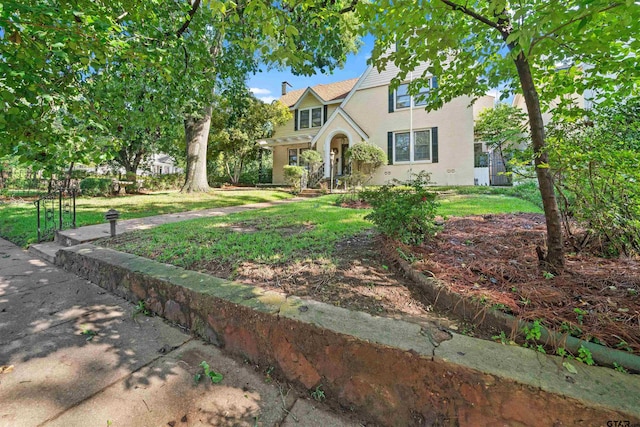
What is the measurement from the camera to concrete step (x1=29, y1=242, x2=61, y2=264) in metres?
4.77

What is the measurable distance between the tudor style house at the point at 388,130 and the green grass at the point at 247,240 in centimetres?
955

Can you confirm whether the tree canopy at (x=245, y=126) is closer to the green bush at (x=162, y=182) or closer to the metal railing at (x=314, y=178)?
the green bush at (x=162, y=182)

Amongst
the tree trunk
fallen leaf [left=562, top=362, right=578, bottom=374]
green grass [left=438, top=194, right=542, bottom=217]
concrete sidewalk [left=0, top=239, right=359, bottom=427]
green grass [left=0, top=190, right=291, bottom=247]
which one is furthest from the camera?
green grass [left=0, top=190, right=291, bottom=247]

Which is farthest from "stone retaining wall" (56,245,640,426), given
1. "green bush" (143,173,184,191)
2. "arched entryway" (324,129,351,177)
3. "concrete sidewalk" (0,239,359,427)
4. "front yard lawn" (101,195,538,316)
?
"green bush" (143,173,184,191)

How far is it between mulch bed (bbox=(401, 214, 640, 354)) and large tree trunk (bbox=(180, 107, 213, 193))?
474 inches

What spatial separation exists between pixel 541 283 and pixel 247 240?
337 cm

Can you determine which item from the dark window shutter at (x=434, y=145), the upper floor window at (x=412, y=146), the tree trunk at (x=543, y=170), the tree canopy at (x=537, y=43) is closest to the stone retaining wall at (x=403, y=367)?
the tree trunk at (x=543, y=170)

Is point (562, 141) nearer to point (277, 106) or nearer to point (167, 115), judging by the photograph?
point (167, 115)

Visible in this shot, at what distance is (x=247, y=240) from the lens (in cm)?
419

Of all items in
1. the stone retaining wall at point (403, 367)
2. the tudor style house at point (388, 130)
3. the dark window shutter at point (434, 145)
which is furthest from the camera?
the dark window shutter at point (434, 145)

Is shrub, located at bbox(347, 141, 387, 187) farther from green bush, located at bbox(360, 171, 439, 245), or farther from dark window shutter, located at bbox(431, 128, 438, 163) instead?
green bush, located at bbox(360, 171, 439, 245)

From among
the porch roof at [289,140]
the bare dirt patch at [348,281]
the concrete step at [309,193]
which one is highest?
the porch roof at [289,140]

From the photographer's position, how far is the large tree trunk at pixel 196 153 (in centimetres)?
1311

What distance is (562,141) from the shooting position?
97.3 inches
